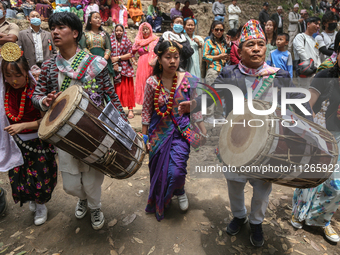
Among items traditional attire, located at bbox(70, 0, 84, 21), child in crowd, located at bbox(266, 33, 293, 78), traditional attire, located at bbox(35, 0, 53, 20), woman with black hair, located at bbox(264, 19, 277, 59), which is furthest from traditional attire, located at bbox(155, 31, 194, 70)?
traditional attire, located at bbox(35, 0, 53, 20)

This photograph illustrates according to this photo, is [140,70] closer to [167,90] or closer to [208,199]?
[167,90]

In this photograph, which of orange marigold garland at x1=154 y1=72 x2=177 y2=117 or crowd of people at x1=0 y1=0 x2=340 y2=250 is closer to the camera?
crowd of people at x1=0 y1=0 x2=340 y2=250

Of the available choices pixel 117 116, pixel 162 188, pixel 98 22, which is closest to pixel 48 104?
pixel 117 116

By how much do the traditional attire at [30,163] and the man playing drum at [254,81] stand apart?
2.02m

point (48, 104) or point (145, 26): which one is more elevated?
point (145, 26)

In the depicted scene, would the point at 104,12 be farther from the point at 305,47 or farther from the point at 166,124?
the point at 166,124

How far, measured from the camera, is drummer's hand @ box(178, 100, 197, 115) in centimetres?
254

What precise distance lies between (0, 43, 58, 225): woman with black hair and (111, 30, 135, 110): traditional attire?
3.17m

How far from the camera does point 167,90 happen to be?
8.95ft

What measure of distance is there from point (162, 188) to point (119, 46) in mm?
4098

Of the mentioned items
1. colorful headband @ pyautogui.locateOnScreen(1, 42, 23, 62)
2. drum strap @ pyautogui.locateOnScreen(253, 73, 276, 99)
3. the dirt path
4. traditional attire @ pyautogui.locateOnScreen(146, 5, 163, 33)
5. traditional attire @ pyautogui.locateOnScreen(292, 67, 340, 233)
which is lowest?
A: the dirt path

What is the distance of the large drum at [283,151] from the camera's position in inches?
65.3

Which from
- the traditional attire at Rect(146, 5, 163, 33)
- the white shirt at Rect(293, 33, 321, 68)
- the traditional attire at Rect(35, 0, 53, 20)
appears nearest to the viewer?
the white shirt at Rect(293, 33, 321, 68)

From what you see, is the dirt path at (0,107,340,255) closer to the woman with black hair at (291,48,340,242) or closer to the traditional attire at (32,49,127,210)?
the woman with black hair at (291,48,340,242)
